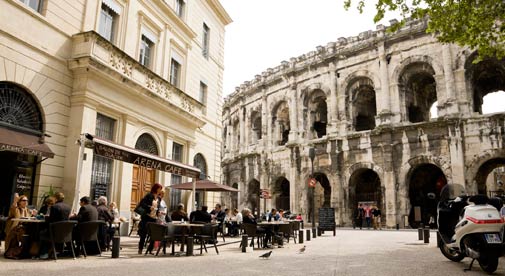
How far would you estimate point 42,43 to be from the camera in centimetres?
957

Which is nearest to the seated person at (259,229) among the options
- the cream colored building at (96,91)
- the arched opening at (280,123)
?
the cream colored building at (96,91)

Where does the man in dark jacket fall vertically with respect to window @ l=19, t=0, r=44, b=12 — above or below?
below

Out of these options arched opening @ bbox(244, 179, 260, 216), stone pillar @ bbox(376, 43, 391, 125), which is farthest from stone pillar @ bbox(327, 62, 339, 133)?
arched opening @ bbox(244, 179, 260, 216)

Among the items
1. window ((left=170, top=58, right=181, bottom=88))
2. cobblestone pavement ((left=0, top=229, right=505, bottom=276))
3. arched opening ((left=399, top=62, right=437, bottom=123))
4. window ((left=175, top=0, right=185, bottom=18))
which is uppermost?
window ((left=175, top=0, right=185, bottom=18))

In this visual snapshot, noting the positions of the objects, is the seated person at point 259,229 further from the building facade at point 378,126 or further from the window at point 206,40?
the building facade at point 378,126

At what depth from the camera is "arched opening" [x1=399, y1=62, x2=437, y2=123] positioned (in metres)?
21.4

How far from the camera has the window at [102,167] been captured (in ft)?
35.8

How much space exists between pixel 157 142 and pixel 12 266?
8288 mm

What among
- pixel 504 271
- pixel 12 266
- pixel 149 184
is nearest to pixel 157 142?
pixel 149 184

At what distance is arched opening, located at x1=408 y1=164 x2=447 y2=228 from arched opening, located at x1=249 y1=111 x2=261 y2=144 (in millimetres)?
12963

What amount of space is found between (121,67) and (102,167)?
3257 millimetres

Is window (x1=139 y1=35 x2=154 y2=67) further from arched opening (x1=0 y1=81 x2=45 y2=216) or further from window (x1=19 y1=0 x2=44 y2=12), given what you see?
arched opening (x1=0 y1=81 x2=45 y2=216)

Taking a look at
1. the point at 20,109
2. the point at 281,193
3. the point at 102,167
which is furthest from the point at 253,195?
the point at 20,109

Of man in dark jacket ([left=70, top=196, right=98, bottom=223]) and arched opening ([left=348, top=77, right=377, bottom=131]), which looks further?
arched opening ([left=348, top=77, right=377, bottom=131])
